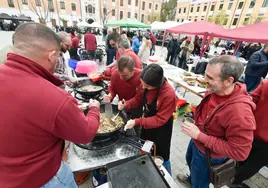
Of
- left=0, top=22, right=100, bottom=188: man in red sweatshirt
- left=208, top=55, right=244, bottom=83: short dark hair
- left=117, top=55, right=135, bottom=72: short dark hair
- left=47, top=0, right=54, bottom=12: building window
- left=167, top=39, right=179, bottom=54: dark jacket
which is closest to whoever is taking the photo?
left=0, top=22, right=100, bottom=188: man in red sweatshirt

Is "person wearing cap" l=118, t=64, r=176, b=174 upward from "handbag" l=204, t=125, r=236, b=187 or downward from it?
upward

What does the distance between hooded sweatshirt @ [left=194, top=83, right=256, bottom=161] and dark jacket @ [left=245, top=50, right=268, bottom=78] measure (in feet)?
12.0

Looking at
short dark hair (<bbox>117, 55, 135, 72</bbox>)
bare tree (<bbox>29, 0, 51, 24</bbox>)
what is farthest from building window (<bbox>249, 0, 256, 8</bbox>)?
bare tree (<bbox>29, 0, 51, 24</bbox>)

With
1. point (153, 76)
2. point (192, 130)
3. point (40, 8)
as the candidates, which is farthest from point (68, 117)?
point (40, 8)

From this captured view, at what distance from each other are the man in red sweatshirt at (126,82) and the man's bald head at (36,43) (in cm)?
114

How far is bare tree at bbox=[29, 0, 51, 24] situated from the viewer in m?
26.6

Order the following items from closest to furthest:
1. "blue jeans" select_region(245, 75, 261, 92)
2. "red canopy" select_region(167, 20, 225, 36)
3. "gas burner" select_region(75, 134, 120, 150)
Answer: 1. "gas burner" select_region(75, 134, 120, 150)
2. "blue jeans" select_region(245, 75, 261, 92)
3. "red canopy" select_region(167, 20, 225, 36)

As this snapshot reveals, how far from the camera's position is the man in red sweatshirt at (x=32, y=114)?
2.44ft

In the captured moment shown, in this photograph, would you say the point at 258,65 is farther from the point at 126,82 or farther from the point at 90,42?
the point at 90,42

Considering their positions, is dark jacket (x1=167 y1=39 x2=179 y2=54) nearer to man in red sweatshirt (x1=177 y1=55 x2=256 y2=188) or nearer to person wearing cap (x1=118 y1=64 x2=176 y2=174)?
person wearing cap (x1=118 y1=64 x2=176 y2=174)

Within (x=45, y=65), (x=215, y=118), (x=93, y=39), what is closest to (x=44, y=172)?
(x=45, y=65)

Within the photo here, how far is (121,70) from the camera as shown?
6.66 feet

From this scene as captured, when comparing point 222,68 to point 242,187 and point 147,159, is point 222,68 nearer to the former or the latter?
point 147,159

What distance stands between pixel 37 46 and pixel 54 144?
0.62m
